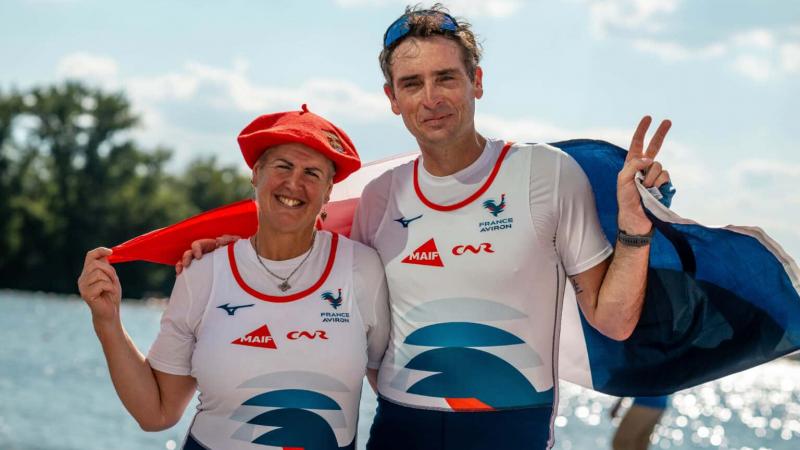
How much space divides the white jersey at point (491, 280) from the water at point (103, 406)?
12.2m

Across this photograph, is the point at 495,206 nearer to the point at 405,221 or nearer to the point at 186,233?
the point at 405,221

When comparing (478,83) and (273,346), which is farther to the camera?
(478,83)

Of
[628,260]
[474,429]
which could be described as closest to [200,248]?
[474,429]

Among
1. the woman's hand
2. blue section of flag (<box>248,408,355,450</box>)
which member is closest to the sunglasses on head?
the woman's hand

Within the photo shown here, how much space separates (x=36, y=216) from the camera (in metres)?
52.4

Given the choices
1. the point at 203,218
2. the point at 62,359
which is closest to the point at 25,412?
the point at 62,359

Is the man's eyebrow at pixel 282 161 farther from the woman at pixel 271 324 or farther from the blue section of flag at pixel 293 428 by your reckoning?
the blue section of flag at pixel 293 428

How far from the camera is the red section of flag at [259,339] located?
3646mm

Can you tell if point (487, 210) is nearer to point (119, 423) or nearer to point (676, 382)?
point (676, 382)

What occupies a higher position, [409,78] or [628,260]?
[409,78]

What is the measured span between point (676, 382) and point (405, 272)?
1.48 m

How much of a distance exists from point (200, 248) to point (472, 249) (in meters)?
1.03

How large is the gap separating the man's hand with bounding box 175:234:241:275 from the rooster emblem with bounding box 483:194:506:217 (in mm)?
1007

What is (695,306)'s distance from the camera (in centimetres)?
430
